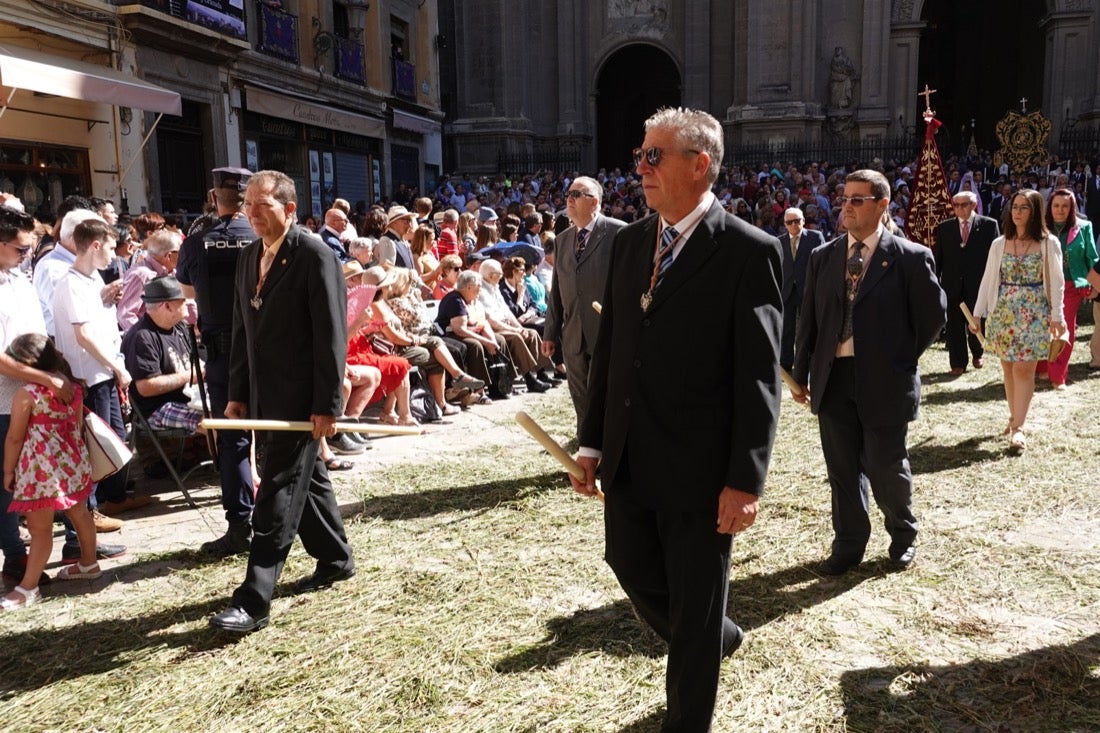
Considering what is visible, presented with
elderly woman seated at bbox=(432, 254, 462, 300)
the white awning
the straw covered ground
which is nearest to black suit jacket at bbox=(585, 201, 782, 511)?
the straw covered ground

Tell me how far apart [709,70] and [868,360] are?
2812cm

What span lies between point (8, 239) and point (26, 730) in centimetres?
249

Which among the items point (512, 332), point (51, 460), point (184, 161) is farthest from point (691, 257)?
point (184, 161)

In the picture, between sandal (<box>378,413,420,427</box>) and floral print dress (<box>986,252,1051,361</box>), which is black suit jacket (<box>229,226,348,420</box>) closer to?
sandal (<box>378,413,420,427</box>)

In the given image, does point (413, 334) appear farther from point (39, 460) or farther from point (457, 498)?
point (39, 460)

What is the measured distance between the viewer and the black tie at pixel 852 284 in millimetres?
4660

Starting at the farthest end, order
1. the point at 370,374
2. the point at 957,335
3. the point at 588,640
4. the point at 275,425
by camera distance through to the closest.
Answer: the point at 957,335 → the point at 370,374 → the point at 588,640 → the point at 275,425

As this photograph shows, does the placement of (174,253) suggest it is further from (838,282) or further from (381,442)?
(838,282)

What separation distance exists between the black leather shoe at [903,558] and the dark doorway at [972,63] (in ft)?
121

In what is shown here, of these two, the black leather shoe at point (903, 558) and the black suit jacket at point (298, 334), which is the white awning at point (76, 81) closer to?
the black suit jacket at point (298, 334)

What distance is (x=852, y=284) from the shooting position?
469cm

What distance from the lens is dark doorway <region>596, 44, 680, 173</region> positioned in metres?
35.0

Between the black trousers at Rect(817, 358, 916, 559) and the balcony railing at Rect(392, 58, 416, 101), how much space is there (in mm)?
23620

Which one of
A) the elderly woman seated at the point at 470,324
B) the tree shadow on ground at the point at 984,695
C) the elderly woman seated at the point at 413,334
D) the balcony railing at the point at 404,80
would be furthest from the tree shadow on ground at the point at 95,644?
the balcony railing at the point at 404,80
